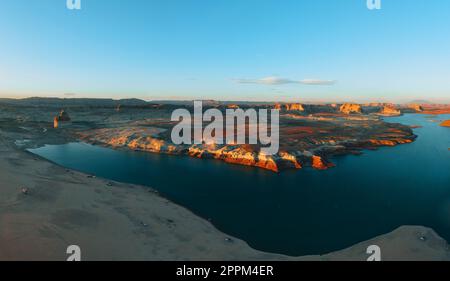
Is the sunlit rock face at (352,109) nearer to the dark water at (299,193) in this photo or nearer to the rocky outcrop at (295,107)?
the rocky outcrop at (295,107)

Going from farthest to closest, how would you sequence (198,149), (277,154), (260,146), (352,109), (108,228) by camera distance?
(352,109) < (260,146) < (198,149) < (277,154) < (108,228)

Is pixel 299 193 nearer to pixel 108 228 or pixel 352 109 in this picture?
pixel 108 228

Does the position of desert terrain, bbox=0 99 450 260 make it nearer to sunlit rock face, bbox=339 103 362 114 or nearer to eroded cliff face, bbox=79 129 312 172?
eroded cliff face, bbox=79 129 312 172

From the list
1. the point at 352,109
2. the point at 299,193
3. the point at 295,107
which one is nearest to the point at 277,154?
the point at 299,193

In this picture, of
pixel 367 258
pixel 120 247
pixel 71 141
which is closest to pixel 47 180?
pixel 120 247
